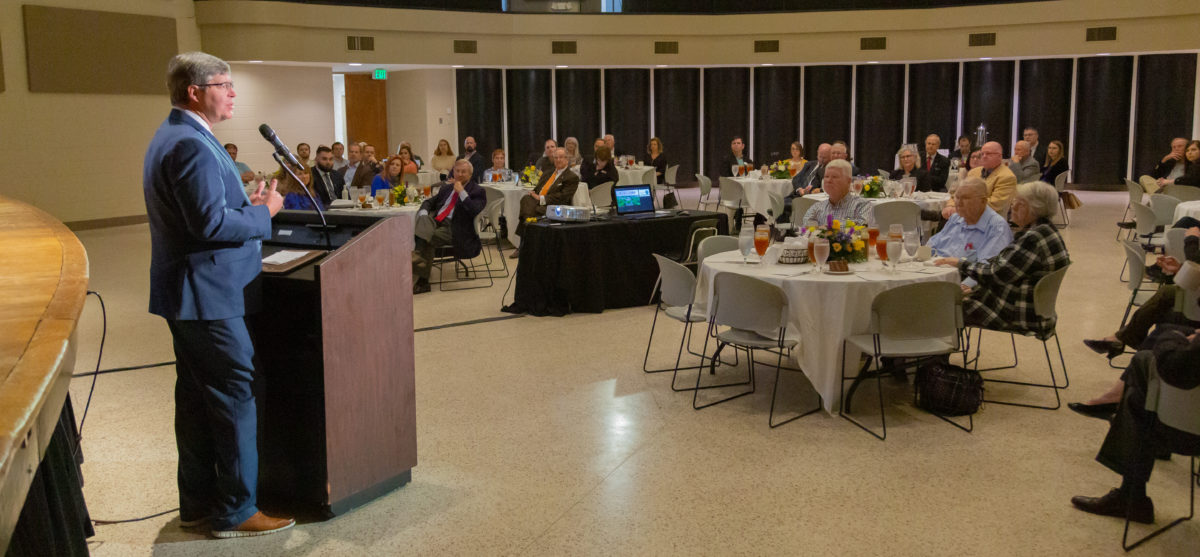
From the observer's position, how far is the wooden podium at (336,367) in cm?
363

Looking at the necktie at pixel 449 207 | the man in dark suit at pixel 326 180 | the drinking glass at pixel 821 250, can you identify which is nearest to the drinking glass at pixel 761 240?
the drinking glass at pixel 821 250

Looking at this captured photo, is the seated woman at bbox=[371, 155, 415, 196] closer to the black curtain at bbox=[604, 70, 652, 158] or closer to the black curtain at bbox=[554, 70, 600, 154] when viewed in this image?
the black curtain at bbox=[554, 70, 600, 154]

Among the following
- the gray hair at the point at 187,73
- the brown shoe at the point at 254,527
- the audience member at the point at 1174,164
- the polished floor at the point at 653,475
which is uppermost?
the gray hair at the point at 187,73

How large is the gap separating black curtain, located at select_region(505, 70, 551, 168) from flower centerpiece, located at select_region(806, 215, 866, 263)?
43.8 feet

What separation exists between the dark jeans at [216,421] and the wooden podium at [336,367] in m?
0.15

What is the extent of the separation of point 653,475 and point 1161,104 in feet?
52.2

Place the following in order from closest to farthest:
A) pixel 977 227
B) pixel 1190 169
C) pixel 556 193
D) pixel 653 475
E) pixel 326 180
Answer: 1. pixel 653 475
2. pixel 977 227
3. pixel 556 193
4. pixel 326 180
5. pixel 1190 169

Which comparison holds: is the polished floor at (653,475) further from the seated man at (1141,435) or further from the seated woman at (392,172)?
the seated woman at (392,172)

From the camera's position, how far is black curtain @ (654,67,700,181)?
62.7 ft

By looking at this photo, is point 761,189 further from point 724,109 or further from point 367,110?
point 367,110

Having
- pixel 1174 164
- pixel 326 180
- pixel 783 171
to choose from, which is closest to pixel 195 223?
pixel 326 180

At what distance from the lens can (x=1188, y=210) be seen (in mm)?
7973

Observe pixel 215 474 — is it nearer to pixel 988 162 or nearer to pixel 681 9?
pixel 988 162

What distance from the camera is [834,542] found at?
3.66 m
